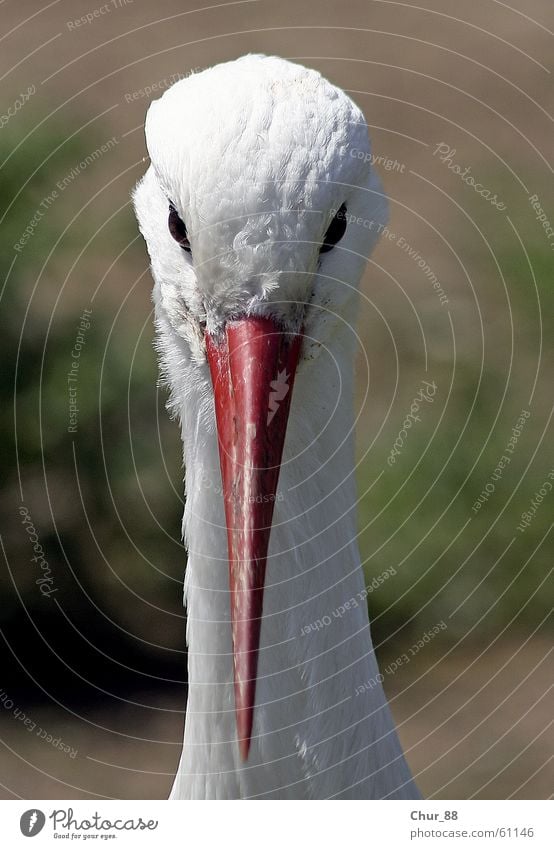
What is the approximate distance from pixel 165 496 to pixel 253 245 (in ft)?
→ 9.75

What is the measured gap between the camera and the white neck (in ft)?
6.33

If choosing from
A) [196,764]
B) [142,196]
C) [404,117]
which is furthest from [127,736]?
[404,117]

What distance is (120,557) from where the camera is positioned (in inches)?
185

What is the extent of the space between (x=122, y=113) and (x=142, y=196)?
505 cm

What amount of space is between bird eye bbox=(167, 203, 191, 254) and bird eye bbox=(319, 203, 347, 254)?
0.23 metres

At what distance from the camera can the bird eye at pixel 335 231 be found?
1.77m

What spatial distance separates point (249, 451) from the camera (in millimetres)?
1631

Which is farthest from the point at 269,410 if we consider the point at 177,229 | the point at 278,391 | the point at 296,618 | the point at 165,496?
the point at 165,496

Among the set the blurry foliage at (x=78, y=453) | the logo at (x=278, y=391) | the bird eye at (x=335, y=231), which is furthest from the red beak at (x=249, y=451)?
the blurry foliage at (x=78, y=453)

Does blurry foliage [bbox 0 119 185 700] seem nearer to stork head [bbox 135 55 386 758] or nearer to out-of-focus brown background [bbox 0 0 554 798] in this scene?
out-of-focus brown background [bbox 0 0 554 798]
